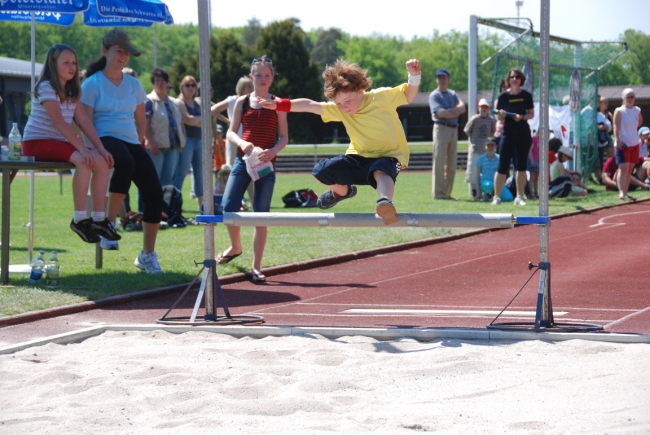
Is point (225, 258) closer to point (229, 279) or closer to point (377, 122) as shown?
point (229, 279)

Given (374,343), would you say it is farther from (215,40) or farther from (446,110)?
(215,40)

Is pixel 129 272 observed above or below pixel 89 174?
below

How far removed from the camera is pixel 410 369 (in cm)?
534

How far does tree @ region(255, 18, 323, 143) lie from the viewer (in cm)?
6619

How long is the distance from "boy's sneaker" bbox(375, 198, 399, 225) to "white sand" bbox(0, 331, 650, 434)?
854 mm

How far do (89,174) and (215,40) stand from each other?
206 ft

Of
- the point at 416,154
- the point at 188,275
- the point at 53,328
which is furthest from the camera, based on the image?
the point at 416,154

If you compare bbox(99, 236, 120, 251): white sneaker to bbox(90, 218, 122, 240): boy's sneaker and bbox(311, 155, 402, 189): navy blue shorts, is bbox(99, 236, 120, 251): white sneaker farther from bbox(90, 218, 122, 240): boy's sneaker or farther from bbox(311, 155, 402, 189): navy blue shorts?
bbox(311, 155, 402, 189): navy blue shorts

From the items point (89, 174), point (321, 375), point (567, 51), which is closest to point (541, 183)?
point (321, 375)

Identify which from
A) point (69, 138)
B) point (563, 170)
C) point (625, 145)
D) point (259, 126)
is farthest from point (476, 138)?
point (69, 138)

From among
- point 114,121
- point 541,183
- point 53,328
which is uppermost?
point 114,121

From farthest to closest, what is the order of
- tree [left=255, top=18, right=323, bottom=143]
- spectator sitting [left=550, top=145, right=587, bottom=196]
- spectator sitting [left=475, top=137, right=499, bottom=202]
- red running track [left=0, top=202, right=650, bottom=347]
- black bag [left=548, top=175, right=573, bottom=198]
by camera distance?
tree [left=255, top=18, right=323, bottom=143]
spectator sitting [left=550, top=145, right=587, bottom=196]
black bag [left=548, top=175, right=573, bottom=198]
spectator sitting [left=475, top=137, right=499, bottom=202]
red running track [left=0, top=202, right=650, bottom=347]

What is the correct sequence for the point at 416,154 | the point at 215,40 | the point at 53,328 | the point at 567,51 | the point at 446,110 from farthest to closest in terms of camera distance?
the point at 215,40 < the point at 416,154 < the point at 567,51 < the point at 446,110 < the point at 53,328

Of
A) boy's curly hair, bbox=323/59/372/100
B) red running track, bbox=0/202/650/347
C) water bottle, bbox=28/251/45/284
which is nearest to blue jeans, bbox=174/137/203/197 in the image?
red running track, bbox=0/202/650/347
